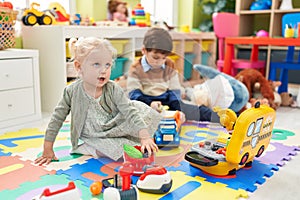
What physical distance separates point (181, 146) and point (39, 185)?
0.54 meters

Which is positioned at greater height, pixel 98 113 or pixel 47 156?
pixel 98 113

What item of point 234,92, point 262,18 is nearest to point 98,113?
point 234,92

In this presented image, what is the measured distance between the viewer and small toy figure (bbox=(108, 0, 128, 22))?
2.35 metres

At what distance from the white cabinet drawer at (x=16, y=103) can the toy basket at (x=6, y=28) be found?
0.23 m

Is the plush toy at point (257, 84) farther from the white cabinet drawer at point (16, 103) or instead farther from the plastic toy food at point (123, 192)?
the plastic toy food at point (123, 192)

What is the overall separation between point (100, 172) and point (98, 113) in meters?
0.20

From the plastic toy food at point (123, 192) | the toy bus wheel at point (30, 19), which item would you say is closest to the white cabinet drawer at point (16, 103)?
the toy bus wheel at point (30, 19)

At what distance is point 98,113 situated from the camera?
1.13m

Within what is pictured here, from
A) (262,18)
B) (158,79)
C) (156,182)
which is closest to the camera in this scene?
(156,182)

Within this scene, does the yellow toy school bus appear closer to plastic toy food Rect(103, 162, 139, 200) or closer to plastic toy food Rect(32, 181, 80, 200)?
plastic toy food Rect(103, 162, 139, 200)

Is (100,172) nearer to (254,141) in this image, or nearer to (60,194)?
(60,194)

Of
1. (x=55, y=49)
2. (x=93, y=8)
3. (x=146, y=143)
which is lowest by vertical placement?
(x=146, y=143)

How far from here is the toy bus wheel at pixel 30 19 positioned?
70.8 inches

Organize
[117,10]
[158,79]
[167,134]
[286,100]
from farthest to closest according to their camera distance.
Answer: [117,10] → [286,100] → [158,79] → [167,134]
